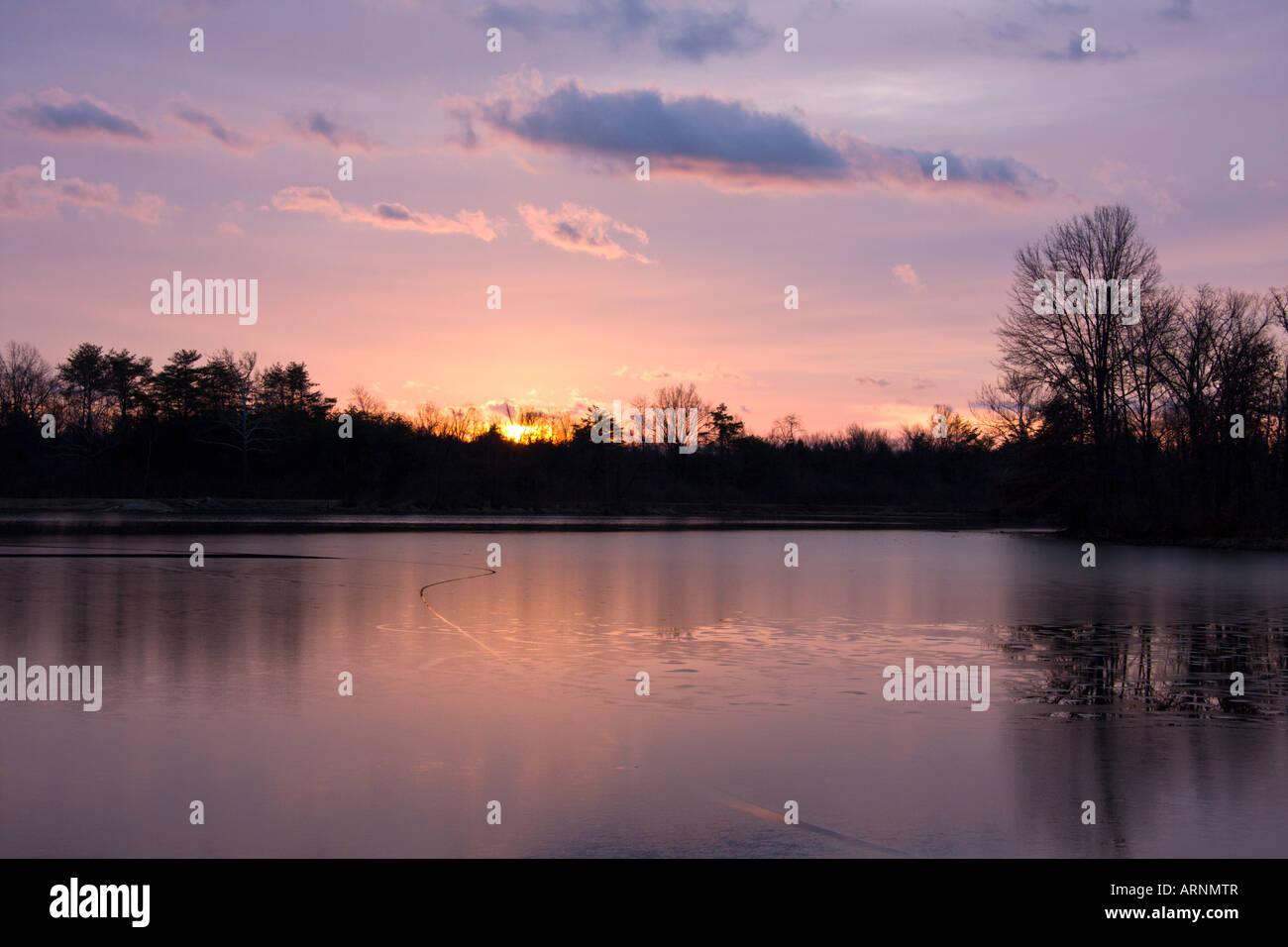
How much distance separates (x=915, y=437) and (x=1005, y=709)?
122m

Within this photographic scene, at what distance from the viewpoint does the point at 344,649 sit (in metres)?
12.2

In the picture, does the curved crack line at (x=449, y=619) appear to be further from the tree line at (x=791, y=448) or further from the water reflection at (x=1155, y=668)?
the tree line at (x=791, y=448)

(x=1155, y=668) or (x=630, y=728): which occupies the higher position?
(x=630, y=728)

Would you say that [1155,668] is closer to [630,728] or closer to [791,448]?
[630,728]

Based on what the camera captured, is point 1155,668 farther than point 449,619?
No

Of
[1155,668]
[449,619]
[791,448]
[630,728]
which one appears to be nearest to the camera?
[630,728]

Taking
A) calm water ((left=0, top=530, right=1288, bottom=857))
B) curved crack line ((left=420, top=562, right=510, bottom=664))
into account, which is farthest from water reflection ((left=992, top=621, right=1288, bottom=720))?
curved crack line ((left=420, top=562, right=510, bottom=664))

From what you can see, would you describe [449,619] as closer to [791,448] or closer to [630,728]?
[630,728]

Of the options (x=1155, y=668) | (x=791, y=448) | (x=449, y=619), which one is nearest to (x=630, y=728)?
(x=1155, y=668)

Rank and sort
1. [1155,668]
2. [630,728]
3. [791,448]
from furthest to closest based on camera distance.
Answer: [791,448] → [1155,668] → [630,728]

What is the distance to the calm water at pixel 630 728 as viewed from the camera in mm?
5770

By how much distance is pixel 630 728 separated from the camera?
8.30m

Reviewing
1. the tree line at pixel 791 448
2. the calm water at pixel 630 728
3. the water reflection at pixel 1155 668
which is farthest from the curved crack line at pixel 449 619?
the tree line at pixel 791 448

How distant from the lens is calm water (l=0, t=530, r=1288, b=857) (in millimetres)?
5770
